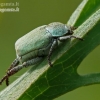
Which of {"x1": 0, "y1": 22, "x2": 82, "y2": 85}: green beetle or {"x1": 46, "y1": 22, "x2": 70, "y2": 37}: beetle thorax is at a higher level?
{"x1": 46, "y1": 22, "x2": 70, "y2": 37}: beetle thorax

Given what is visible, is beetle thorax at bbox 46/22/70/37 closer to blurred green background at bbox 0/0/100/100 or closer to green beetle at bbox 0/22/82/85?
green beetle at bbox 0/22/82/85

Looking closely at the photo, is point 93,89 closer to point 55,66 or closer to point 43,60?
point 43,60

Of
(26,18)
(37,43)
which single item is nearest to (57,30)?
(37,43)

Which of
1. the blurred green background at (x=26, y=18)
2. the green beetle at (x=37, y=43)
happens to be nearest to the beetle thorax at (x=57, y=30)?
the green beetle at (x=37, y=43)

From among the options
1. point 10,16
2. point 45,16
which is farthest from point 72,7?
point 10,16

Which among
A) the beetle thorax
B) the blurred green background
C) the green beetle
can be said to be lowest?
the green beetle

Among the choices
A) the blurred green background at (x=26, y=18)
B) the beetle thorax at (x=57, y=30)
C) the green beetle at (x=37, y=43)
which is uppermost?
the blurred green background at (x=26, y=18)

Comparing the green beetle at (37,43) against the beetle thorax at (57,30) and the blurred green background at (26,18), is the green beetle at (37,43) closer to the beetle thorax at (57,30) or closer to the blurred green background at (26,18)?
the beetle thorax at (57,30)

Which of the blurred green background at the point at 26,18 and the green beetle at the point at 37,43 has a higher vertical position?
the blurred green background at the point at 26,18

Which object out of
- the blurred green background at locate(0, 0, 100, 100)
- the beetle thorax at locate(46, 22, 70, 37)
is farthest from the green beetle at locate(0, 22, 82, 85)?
the blurred green background at locate(0, 0, 100, 100)

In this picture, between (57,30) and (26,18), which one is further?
(26,18)

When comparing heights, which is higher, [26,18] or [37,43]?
[26,18]

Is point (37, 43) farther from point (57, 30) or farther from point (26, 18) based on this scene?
point (26, 18)
